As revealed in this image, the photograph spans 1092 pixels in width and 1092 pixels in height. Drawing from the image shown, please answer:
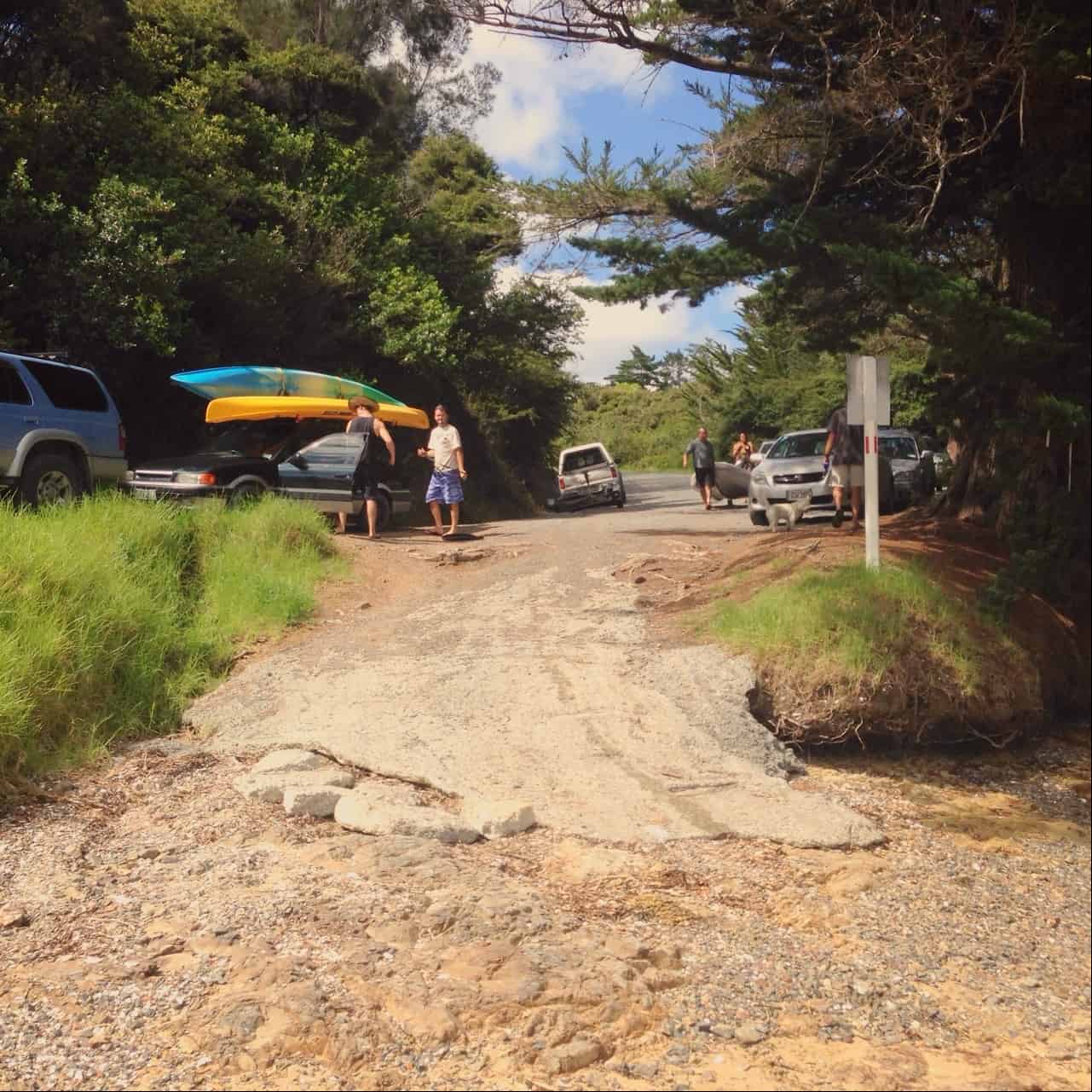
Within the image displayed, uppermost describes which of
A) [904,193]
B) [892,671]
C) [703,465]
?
[904,193]

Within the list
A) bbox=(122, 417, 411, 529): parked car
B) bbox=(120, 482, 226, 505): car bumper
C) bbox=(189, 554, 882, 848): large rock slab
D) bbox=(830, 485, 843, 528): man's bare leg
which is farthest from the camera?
bbox=(122, 417, 411, 529): parked car

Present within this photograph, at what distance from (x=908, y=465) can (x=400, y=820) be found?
1428 centimetres

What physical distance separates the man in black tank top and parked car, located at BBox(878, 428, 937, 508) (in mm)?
8016

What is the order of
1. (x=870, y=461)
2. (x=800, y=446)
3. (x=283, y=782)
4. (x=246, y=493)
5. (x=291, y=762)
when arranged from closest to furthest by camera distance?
(x=283, y=782)
(x=291, y=762)
(x=870, y=461)
(x=246, y=493)
(x=800, y=446)

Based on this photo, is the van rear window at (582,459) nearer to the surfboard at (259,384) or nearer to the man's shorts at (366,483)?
the surfboard at (259,384)

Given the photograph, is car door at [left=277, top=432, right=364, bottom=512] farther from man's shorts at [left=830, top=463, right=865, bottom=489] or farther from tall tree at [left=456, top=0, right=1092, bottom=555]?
man's shorts at [left=830, top=463, right=865, bottom=489]

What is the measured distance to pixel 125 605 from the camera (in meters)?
9.12

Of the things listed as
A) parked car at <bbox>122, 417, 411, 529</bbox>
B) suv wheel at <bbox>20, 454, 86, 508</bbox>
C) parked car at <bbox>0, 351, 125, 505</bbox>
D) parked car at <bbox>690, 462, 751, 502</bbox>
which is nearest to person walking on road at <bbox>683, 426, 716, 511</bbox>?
parked car at <bbox>690, 462, 751, 502</bbox>

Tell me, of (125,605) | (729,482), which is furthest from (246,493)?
(729,482)

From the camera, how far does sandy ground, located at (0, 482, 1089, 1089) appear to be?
3.53 m

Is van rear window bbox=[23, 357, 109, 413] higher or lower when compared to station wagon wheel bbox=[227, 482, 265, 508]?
higher

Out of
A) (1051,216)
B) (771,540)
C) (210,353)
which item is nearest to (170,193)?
(210,353)

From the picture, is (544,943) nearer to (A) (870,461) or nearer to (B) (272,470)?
(A) (870,461)

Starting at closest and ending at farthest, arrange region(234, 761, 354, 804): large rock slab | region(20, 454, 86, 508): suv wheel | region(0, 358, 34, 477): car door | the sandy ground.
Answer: the sandy ground, region(234, 761, 354, 804): large rock slab, region(0, 358, 34, 477): car door, region(20, 454, 86, 508): suv wheel
